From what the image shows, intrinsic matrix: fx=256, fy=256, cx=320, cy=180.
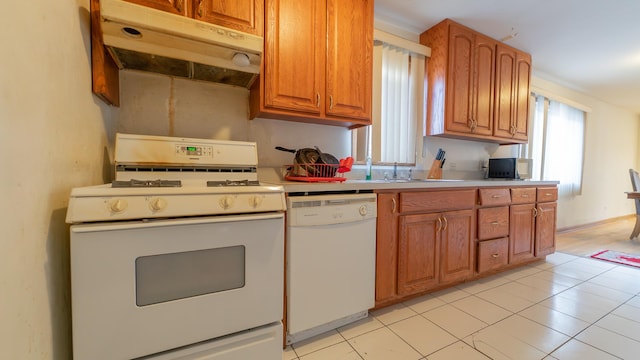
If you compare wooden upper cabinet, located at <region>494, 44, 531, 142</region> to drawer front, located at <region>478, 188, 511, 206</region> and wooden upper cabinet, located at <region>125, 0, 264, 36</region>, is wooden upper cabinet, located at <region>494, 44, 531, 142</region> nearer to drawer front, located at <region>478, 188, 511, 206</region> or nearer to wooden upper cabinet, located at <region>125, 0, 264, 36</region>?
drawer front, located at <region>478, 188, 511, 206</region>

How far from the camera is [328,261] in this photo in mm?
1437

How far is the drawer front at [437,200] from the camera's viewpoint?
173 centimetres

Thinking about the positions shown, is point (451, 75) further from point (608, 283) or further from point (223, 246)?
point (223, 246)

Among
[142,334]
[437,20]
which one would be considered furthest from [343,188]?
[437,20]

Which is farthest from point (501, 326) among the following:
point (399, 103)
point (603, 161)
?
point (603, 161)

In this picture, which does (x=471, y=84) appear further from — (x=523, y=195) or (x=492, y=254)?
(x=492, y=254)

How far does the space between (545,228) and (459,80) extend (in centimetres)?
182

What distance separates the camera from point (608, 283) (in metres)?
2.26

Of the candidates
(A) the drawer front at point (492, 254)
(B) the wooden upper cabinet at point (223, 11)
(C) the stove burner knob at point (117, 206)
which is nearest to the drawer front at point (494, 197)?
(A) the drawer front at point (492, 254)

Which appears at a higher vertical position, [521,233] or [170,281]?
[170,281]

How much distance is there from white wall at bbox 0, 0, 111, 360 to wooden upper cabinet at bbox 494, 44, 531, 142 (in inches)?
132

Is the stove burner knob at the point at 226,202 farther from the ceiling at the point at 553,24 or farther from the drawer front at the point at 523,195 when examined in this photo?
the drawer front at the point at 523,195

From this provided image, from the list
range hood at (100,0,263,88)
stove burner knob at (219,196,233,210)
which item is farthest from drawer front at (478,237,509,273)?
range hood at (100,0,263,88)

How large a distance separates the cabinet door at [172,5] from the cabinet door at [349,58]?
854 millimetres
